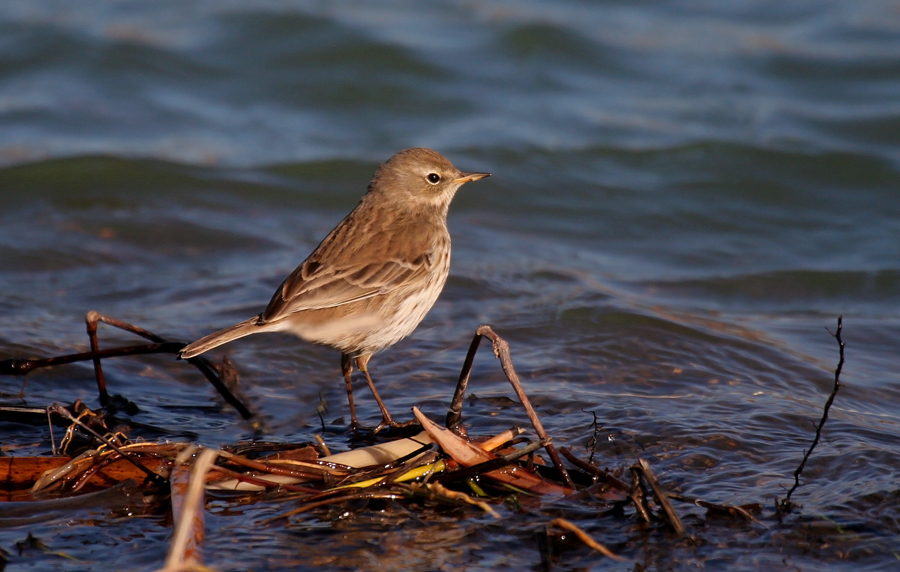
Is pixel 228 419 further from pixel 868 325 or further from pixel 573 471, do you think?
pixel 868 325

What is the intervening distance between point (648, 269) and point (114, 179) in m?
6.27

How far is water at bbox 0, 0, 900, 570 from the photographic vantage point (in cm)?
438

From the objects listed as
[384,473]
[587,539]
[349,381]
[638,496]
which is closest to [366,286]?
[349,381]

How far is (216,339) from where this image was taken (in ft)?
17.6

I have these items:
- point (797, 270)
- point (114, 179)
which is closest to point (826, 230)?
point (797, 270)

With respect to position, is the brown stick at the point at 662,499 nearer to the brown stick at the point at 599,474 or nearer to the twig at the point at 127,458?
the brown stick at the point at 599,474

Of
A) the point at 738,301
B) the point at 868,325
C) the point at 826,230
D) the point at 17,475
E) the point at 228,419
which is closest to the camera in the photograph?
the point at 17,475

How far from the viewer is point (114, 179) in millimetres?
11523

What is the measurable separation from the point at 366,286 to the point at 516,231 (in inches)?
186

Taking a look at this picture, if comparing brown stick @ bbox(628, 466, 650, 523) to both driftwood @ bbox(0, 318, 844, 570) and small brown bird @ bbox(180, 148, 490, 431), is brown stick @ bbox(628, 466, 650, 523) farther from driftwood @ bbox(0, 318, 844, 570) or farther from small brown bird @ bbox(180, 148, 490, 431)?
small brown bird @ bbox(180, 148, 490, 431)

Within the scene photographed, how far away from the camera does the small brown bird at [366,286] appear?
19.5ft

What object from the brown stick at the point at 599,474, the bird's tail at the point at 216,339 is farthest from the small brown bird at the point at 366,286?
the brown stick at the point at 599,474

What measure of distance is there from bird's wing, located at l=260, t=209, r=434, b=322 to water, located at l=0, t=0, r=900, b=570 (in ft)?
2.30

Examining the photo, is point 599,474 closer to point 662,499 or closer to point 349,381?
point 662,499
